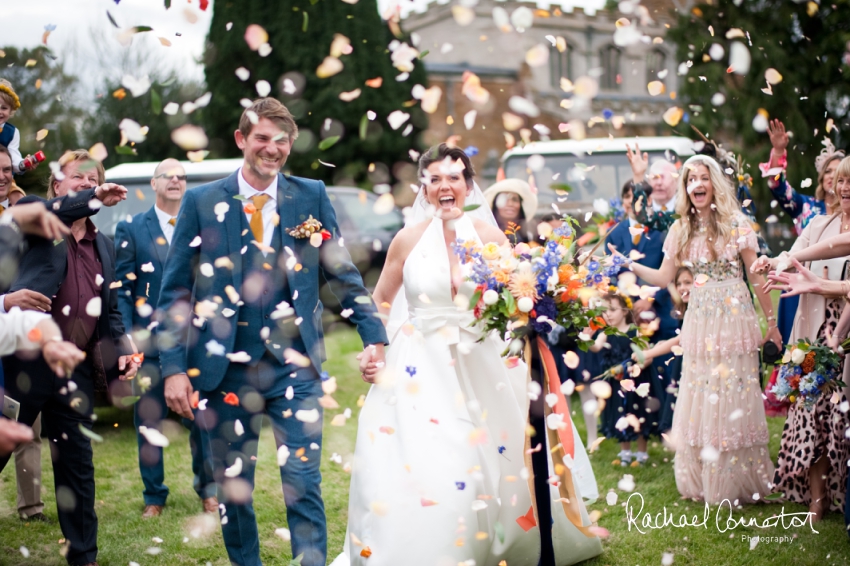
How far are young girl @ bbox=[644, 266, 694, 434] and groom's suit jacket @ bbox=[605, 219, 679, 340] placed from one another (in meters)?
0.23

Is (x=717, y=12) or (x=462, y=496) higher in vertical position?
(x=717, y=12)

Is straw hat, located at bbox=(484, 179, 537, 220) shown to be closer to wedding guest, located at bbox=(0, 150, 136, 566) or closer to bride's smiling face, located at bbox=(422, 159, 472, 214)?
bride's smiling face, located at bbox=(422, 159, 472, 214)

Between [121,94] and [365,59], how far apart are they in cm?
1944

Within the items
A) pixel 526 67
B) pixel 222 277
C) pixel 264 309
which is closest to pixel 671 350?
pixel 264 309

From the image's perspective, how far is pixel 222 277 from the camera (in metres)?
3.93

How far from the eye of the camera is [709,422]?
210 inches

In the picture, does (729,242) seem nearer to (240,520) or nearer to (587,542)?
(587,542)

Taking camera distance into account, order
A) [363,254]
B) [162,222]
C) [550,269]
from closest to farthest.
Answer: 1. [550,269]
2. [162,222]
3. [363,254]

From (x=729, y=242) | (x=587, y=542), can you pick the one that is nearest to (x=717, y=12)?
(x=729, y=242)

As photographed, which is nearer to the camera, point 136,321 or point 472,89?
point 472,89

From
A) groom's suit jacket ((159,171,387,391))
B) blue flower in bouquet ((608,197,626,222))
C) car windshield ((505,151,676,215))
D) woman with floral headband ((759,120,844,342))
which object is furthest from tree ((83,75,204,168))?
groom's suit jacket ((159,171,387,391))

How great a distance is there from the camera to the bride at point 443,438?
3.93 metres

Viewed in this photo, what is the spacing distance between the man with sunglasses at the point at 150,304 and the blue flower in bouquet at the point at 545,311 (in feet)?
9.22

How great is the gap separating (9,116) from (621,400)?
16.2 feet
